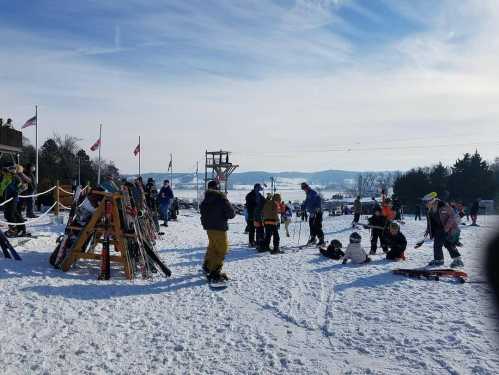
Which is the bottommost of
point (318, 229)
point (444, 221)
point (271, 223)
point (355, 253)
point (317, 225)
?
point (355, 253)

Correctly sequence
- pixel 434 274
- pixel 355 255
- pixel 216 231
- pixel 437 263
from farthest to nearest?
pixel 355 255 < pixel 437 263 < pixel 434 274 < pixel 216 231

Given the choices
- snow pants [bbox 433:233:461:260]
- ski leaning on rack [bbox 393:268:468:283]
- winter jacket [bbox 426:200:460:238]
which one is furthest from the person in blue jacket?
ski leaning on rack [bbox 393:268:468:283]

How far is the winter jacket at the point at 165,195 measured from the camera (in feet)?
62.1

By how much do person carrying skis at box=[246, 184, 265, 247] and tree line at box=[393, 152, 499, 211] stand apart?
52.1 meters

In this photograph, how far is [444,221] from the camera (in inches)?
448

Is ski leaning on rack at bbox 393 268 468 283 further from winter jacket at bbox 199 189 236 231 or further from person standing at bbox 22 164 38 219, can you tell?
person standing at bbox 22 164 38 219

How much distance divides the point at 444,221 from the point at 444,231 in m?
0.24

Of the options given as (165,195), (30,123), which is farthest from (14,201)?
(30,123)

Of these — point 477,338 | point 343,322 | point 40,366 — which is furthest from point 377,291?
point 40,366

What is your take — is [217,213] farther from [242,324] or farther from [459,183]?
[459,183]

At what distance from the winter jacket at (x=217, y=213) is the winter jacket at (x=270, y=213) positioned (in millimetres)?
4430

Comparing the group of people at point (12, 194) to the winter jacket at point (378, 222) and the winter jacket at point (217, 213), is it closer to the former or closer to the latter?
the winter jacket at point (217, 213)

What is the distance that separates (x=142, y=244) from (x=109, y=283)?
47.9 inches

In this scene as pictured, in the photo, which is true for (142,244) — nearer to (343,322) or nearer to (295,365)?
(343,322)
